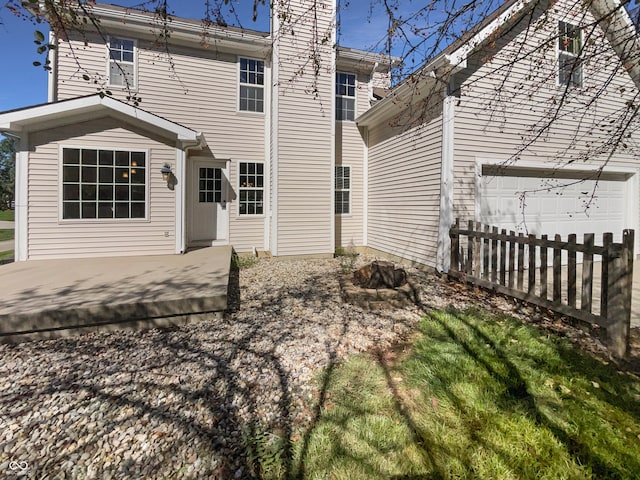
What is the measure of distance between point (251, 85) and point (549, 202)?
829 cm

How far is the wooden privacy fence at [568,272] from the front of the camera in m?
3.37

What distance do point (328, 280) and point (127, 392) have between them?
4.13 metres

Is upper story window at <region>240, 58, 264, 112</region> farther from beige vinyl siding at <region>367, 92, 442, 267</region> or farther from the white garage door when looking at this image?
the white garage door

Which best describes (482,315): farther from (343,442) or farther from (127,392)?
(127,392)

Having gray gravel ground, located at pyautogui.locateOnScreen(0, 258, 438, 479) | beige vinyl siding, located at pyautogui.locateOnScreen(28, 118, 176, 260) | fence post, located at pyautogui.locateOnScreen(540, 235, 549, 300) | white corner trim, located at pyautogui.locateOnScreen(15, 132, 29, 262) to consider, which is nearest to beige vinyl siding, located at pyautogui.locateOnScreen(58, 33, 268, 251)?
beige vinyl siding, located at pyautogui.locateOnScreen(28, 118, 176, 260)

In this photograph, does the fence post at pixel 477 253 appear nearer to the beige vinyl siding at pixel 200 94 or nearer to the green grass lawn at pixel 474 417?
the green grass lawn at pixel 474 417

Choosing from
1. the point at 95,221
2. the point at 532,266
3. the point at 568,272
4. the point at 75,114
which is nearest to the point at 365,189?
the point at 532,266

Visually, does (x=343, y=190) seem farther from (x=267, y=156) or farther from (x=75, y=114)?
(x=75, y=114)

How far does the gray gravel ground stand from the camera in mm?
1972

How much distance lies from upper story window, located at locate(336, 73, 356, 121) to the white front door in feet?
13.2

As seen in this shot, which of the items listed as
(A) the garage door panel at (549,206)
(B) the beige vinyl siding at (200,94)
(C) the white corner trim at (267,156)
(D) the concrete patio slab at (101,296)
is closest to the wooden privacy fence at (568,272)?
(A) the garage door panel at (549,206)

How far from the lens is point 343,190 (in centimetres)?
1002

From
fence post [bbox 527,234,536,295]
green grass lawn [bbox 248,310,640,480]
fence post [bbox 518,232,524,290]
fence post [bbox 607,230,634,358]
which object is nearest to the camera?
green grass lawn [bbox 248,310,640,480]

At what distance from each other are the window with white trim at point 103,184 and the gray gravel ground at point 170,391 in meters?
4.40
